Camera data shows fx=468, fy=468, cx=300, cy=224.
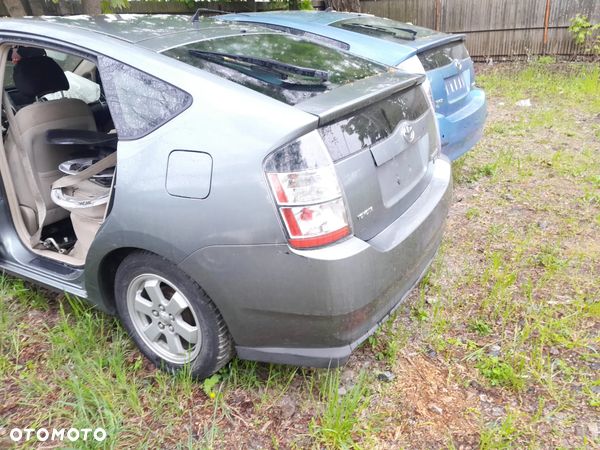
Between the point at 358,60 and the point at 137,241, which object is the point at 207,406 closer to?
the point at 137,241

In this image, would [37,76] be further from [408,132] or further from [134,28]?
[408,132]

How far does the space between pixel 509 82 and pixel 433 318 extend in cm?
663

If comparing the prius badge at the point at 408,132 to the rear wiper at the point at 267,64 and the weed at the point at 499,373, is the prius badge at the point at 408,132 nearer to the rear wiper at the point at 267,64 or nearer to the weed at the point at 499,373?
the rear wiper at the point at 267,64

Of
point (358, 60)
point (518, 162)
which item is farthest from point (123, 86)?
point (518, 162)

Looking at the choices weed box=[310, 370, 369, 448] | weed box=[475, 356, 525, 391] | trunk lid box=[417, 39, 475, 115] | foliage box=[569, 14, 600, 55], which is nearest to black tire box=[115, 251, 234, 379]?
weed box=[310, 370, 369, 448]

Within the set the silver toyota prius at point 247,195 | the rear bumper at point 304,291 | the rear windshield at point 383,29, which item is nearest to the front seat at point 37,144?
the silver toyota prius at point 247,195

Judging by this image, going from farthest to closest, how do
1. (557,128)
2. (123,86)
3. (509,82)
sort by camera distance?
(509,82)
(557,128)
(123,86)

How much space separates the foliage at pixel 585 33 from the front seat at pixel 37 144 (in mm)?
8648

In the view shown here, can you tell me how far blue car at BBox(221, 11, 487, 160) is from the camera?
12.2 feet

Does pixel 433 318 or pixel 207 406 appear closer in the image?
pixel 207 406

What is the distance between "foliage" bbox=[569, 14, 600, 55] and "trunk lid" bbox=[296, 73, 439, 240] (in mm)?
7634

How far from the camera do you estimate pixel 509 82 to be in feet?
26.1

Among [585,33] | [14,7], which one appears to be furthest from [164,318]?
[585,33]

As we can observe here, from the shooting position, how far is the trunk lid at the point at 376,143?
1.88 metres
